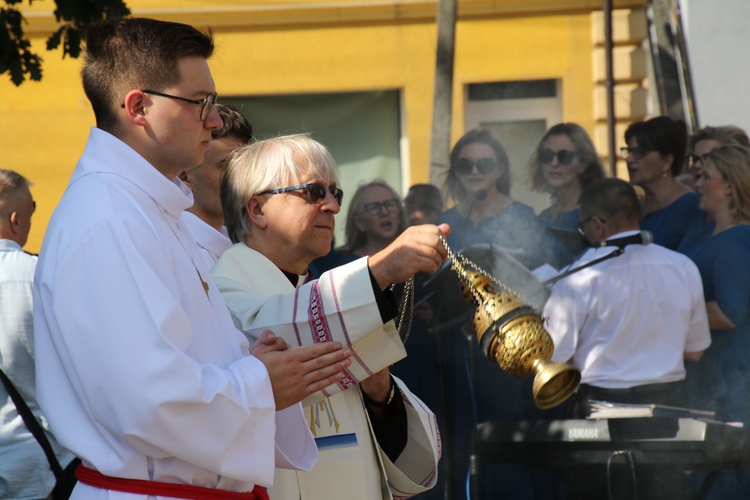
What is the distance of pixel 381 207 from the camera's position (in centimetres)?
570

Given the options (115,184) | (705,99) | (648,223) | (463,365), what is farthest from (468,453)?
(705,99)

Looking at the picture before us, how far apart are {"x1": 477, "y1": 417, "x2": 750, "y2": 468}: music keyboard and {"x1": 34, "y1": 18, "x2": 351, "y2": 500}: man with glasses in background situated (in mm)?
2464

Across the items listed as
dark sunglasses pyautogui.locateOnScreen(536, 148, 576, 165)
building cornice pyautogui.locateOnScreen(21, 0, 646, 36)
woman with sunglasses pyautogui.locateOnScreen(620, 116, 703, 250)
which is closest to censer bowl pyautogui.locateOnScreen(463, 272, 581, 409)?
woman with sunglasses pyautogui.locateOnScreen(620, 116, 703, 250)

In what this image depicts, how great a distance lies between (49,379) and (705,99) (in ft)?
28.0

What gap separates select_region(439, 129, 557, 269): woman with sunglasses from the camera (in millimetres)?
5520

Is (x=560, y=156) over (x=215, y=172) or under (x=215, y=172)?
over

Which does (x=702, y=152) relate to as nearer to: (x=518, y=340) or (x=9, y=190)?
(x=9, y=190)

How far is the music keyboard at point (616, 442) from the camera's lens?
443cm

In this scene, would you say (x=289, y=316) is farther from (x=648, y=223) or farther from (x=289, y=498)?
(x=648, y=223)

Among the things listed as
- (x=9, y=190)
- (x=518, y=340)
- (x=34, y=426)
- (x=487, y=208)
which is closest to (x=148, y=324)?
(x=518, y=340)

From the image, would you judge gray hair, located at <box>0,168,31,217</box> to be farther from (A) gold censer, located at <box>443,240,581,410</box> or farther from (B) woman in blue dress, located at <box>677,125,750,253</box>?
(B) woman in blue dress, located at <box>677,125,750,253</box>

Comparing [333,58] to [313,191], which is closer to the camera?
[313,191]

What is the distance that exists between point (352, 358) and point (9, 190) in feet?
9.00

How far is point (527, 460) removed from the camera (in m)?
4.68
